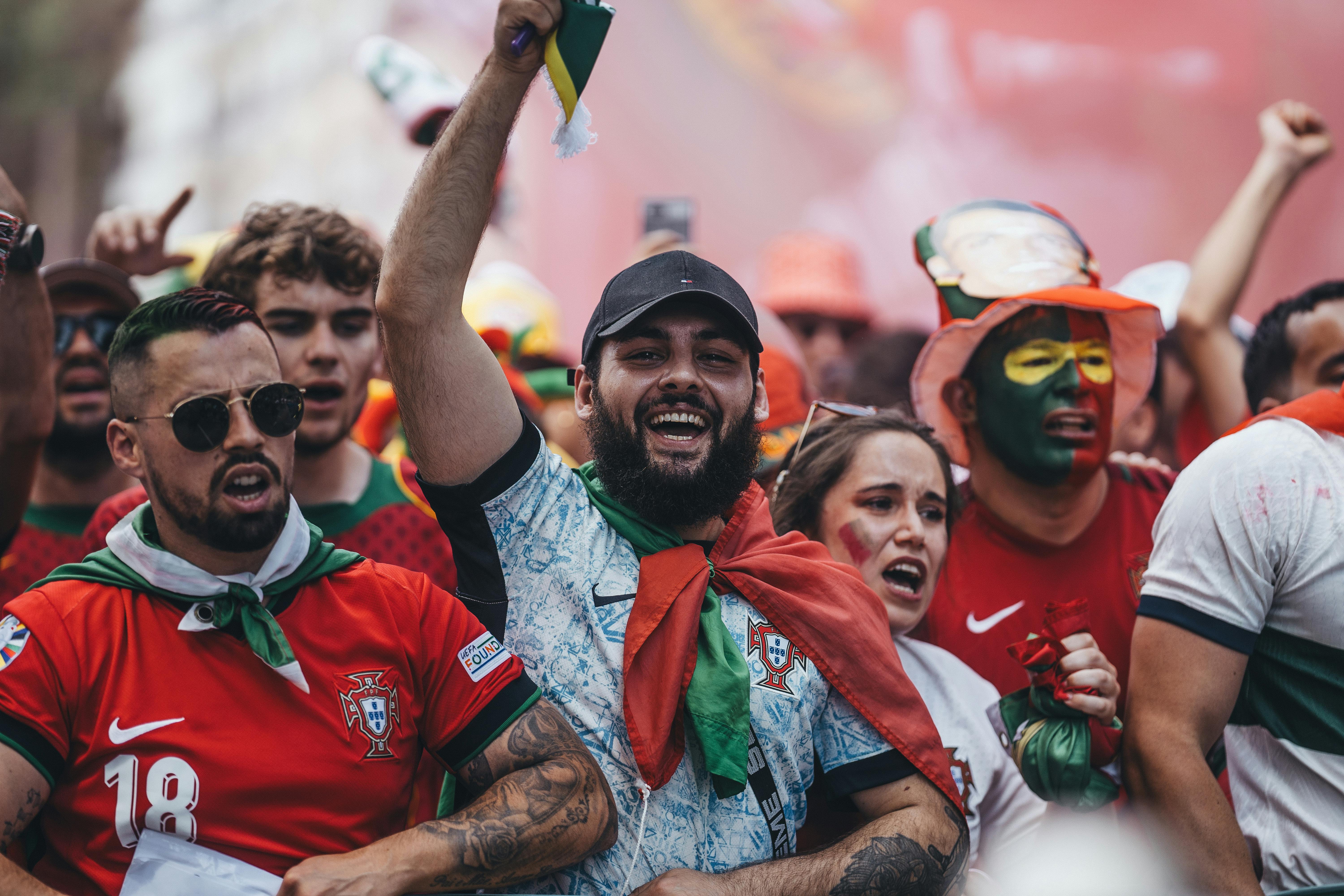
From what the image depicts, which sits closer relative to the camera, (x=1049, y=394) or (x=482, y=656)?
(x=482, y=656)

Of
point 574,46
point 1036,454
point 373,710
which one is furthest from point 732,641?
point 1036,454

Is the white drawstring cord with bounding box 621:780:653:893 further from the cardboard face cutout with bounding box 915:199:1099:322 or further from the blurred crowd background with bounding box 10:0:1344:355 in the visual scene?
the blurred crowd background with bounding box 10:0:1344:355

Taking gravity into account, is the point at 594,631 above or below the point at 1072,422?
below

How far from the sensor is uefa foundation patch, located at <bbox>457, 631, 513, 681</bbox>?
236 centimetres

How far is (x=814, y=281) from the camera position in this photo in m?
7.05

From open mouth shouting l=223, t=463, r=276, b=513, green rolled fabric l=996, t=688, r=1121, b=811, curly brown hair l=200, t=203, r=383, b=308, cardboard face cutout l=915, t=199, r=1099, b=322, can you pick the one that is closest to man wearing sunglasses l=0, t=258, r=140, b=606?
curly brown hair l=200, t=203, r=383, b=308

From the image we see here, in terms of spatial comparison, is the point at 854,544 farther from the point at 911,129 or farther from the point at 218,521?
the point at 911,129

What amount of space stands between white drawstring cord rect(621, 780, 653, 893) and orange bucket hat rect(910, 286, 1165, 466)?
1.93m

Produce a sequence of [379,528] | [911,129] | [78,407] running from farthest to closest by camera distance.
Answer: [911,129] → [78,407] → [379,528]

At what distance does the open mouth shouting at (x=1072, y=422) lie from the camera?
3711 mm

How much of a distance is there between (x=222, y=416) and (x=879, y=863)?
1632mm

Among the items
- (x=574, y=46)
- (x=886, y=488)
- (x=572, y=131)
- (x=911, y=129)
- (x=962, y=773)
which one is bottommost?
(x=962, y=773)

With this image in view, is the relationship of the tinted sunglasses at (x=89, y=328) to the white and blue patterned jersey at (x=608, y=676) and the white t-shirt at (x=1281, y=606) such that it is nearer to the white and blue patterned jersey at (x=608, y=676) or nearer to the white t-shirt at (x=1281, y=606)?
the white and blue patterned jersey at (x=608, y=676)

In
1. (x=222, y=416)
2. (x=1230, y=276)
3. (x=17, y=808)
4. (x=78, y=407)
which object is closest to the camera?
(x=17, y=808)
